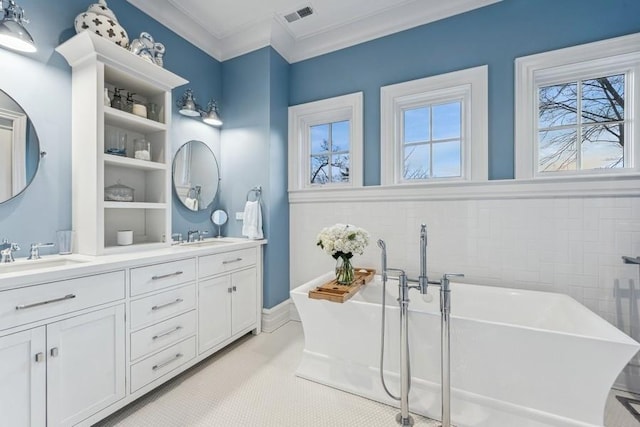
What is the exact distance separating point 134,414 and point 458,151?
3.08 meters

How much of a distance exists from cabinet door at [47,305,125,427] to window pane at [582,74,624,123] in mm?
3559

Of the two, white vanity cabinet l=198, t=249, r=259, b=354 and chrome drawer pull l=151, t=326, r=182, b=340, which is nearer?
chrome drawer pull l=151, t=326, r=182, b=340

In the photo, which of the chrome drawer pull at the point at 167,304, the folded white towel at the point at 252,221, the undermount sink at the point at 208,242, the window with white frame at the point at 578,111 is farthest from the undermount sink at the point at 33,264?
the window with white frame at the point at 578,111

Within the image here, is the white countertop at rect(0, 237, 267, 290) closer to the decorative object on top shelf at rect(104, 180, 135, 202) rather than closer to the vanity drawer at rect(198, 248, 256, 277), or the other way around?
the vanity drawer at rect(198, 248, 256, 277)

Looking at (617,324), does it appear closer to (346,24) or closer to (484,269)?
(484,269)

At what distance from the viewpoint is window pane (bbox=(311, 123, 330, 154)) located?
3.11 metres

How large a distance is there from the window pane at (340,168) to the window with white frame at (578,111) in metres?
1.51

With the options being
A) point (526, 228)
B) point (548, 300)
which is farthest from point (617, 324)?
point (526, 228)

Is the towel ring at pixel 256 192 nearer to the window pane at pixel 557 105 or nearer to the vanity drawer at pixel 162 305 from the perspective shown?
the vanity drawer at pixel 162 305

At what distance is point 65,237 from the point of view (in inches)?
72.7

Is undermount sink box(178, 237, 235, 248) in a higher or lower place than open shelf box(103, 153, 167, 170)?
lower

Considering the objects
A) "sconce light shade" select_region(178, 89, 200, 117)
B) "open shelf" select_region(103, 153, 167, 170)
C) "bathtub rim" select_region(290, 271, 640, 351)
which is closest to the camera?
"bathtub rim" select_region(290, 271, 640, 351)

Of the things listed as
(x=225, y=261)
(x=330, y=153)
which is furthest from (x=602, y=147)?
(x=225, y=261)

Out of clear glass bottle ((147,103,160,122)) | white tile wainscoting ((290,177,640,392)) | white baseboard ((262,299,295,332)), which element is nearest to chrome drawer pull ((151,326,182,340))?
white baseboard ((262,299,295,332))
